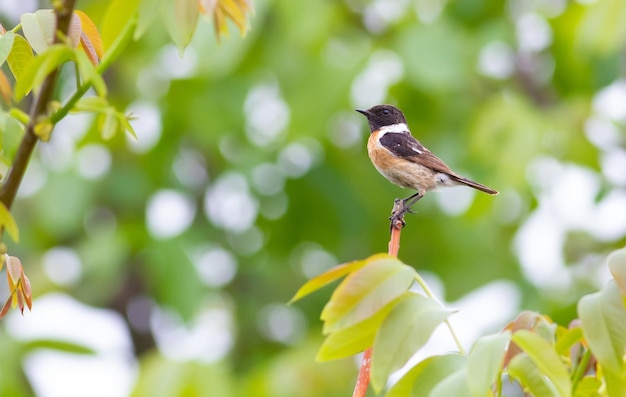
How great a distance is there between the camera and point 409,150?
4.64 metres

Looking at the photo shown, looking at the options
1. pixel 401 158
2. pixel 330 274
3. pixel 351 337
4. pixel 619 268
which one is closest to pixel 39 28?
pixel 330 274

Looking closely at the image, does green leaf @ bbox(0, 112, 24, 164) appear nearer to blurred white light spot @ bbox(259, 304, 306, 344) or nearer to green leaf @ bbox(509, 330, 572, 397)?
green leaf @ bbox(509, 330, 572, 397)

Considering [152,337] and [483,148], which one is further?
[152,337]

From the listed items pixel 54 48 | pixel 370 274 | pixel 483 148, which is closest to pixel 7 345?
pixel 483 148

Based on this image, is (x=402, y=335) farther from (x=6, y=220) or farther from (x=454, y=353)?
(x=6, y=220)

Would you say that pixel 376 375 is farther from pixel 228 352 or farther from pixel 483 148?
pixel 228 352

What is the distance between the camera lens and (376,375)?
1884mm

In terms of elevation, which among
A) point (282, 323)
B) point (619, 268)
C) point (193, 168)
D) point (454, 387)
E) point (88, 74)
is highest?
point (88, 74)

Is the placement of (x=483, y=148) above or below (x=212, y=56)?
below

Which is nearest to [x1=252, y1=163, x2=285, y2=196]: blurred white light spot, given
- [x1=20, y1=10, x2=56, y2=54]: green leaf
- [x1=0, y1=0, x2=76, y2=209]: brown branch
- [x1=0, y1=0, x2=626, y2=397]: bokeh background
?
[x1=0, y1=0, x2=626, y2=397]: bokeh background

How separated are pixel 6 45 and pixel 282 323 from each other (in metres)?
6.72

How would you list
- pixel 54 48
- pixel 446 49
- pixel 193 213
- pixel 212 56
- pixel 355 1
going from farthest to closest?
pixel 193 213, pixel 355 1, pixel 446 49, pixel 212 56, pixel 54 48

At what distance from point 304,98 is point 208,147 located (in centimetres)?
141

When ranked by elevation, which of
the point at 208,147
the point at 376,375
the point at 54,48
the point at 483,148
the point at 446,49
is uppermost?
the point at 54,48
